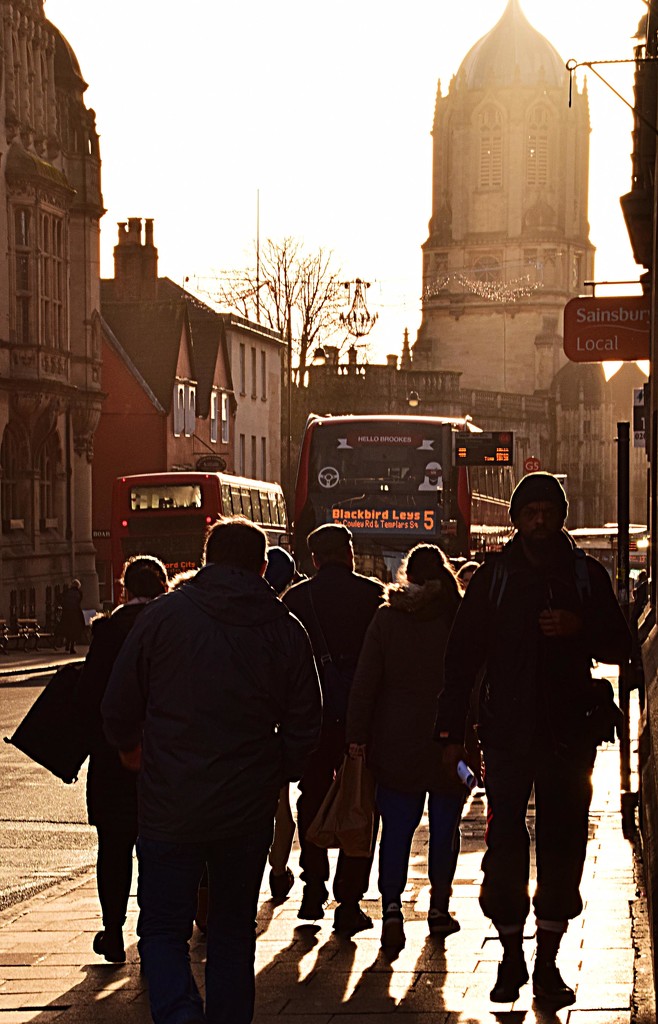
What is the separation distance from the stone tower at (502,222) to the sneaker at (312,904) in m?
126

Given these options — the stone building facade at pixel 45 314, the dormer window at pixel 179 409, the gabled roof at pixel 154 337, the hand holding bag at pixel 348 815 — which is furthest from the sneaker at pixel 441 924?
the dormer window at pixel 179 409

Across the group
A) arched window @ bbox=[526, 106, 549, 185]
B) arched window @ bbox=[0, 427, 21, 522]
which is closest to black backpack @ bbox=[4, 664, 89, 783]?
arched window @ bbox=[0, 427, 21, 522]

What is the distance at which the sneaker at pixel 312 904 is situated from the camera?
364 inches

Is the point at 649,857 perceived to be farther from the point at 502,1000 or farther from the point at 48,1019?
the point at 48,1019

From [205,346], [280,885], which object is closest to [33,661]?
[280,885]

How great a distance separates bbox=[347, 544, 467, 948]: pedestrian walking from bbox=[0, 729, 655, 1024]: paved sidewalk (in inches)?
16.3

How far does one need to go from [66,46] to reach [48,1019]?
4551 centimetres

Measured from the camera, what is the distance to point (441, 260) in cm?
13662

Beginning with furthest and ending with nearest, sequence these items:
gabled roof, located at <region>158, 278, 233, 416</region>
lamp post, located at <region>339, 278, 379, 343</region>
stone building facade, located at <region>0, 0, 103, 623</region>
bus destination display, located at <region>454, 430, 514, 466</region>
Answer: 1. lamp post, located at <region>339, 278, 379, 343</region>
2. gabled roof, located at <region>158, 278, 233, 416</region>
3. stone building facade, located at <region>0, 0, 103, 623</region>
4. bus destination display, located at <region>454, 430, 514, 466</region>

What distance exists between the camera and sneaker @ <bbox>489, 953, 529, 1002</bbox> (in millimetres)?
7141

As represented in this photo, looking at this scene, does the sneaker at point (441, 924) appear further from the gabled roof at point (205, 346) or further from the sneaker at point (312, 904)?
the gabled roof at point (205, 346)

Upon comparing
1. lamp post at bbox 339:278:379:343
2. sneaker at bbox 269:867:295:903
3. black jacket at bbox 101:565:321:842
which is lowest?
sneaker at bbox 269:867:295:903

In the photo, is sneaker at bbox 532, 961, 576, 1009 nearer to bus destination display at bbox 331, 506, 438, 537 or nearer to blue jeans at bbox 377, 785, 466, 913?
blue jeans at bbox 377, 785, 466, 913

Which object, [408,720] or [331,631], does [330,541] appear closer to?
[331,631]
